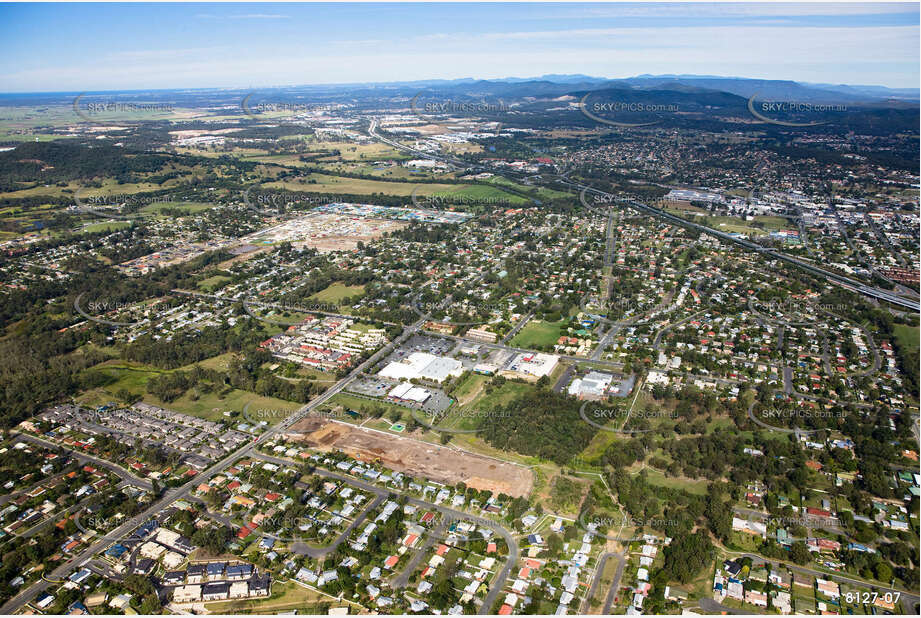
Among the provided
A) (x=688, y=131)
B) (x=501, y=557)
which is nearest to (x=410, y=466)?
(x=501, y=557)

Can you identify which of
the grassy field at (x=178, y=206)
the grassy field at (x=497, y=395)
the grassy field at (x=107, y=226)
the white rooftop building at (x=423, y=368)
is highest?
the grassy field at (x=178, y=206)

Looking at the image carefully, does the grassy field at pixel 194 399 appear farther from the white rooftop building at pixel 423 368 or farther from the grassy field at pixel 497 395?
the grassy field at pixel 497 395

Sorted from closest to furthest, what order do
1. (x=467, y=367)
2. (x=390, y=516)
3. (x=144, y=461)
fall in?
(x=390, y=516)
(x=144, y=461)
(x=467, y=367)

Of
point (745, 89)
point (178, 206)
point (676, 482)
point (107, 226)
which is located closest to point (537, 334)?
point (676, 482)

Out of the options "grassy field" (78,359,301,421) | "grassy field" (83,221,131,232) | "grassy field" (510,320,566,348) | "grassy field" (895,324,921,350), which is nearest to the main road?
"grassy field" (78,359,301,421)

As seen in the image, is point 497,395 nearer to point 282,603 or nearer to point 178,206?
point 282,603

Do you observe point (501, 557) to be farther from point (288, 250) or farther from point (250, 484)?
point (288, 250)

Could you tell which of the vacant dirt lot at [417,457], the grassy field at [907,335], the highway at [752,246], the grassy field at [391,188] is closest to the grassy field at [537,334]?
the vacant dirt lot at [417,457]
